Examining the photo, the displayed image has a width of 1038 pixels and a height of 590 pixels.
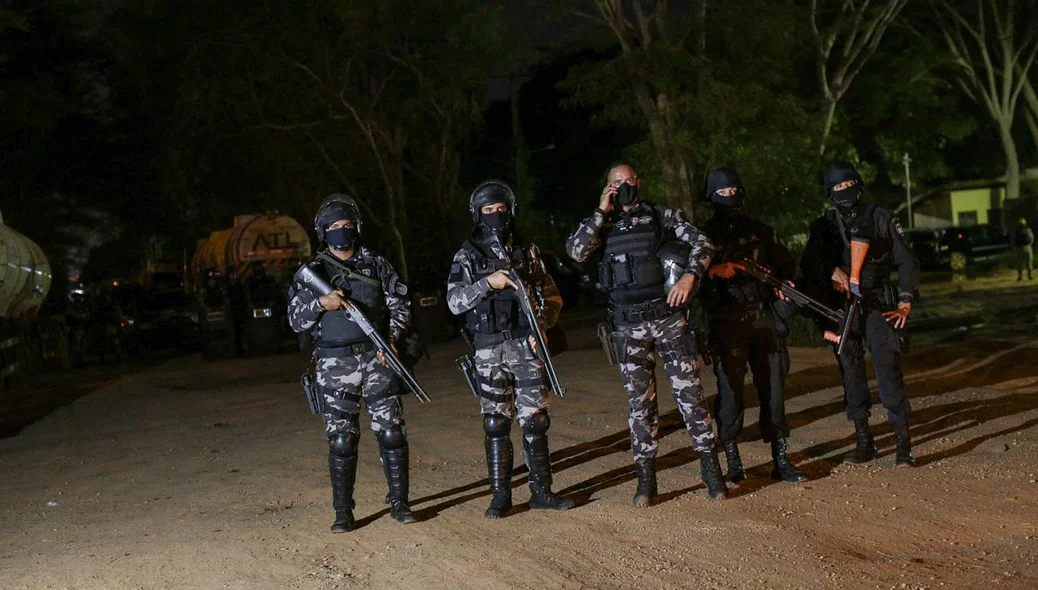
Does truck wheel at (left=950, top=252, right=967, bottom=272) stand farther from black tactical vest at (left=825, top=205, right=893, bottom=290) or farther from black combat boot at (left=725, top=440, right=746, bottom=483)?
black combat boot at (left=725, top=440, right=746, bottom=483)

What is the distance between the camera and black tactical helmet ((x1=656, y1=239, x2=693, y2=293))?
23.3ft

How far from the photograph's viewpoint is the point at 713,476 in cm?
730

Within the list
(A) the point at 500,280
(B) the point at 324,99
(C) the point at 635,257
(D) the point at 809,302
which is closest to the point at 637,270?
(C) the point at 635,257

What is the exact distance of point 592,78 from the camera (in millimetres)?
19062

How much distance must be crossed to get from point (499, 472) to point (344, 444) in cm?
94

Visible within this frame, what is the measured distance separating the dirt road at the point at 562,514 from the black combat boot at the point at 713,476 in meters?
0.09

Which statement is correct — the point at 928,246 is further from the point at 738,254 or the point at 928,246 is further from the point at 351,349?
the point at 351,349

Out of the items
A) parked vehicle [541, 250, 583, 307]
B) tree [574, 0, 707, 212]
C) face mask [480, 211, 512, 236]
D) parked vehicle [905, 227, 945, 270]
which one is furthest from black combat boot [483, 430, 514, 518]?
parked vehicle [905, 227, 945, 270]

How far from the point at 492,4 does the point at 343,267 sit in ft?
45.7

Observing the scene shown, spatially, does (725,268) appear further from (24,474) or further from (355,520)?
(24,474)

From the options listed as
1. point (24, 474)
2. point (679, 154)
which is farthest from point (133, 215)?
point (24, 474)

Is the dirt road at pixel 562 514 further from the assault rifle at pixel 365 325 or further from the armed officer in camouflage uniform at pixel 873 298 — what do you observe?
the assault rifle at pixel 365 325

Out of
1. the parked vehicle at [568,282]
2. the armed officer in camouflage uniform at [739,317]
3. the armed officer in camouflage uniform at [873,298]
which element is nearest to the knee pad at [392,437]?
the armed officer in camouflage uniform at [739,317]

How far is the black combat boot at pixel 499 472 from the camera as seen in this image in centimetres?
730
